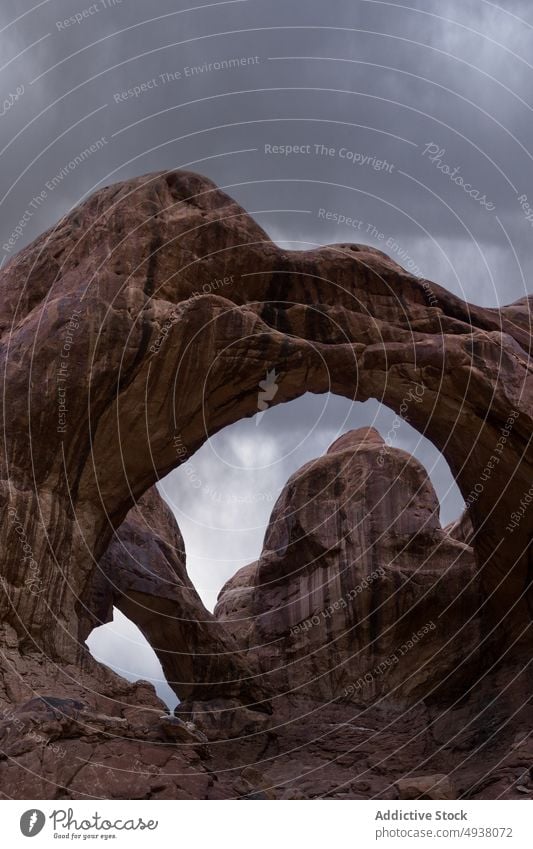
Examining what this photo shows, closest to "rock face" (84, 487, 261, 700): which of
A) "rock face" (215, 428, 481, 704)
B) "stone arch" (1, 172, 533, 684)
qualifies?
"rock face" (215, 428, 481, 704)

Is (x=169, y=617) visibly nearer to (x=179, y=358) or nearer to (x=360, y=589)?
(x=360, y=589)

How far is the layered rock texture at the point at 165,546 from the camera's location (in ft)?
60.9

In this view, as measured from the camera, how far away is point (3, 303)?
2183cm

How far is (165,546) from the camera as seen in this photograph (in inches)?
1228

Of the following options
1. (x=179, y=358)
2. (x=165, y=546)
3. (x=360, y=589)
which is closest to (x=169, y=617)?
(x=165, y=546)

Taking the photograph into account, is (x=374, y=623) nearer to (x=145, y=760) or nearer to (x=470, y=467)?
(x=470, y=467)

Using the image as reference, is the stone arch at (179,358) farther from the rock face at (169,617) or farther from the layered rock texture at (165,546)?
the rock face at (169,617)

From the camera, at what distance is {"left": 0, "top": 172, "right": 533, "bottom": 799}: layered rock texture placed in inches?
731

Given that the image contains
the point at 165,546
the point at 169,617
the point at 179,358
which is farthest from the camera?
the point at 165,546

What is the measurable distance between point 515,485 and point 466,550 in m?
7.58

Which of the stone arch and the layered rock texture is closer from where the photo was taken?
the layered rock texture

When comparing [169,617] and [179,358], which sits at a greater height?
[179,358]

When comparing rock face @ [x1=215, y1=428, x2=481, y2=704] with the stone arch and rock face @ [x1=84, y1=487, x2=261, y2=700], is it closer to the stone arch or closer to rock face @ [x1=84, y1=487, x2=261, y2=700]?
rock face @ [x1=84, y1=487, x2=261, y2=700]

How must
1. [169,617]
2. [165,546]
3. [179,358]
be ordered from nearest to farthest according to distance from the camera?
[179,358]
[169,617]
[165,546]
